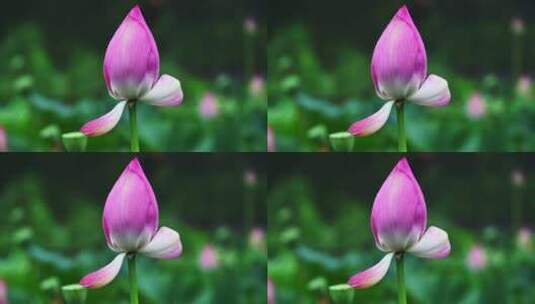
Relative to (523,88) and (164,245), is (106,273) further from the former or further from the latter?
(523,88)

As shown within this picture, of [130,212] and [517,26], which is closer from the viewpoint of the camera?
[130,212]

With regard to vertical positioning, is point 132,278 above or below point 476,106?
below

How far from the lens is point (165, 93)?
2.46m

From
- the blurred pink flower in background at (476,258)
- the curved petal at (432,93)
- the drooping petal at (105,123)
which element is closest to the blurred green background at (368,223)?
the blurred pink flower in background at (476,258)

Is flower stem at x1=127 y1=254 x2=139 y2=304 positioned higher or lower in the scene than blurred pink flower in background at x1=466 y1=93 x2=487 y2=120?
lower

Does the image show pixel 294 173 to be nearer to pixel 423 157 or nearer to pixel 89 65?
pixel 423 157

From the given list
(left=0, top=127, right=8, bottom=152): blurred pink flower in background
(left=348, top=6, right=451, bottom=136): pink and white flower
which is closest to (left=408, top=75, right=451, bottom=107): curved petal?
(left=348, top=6, right=451, bottom=136): pink and white flower

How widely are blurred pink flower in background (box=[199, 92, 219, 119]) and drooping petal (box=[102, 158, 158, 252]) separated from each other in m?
0.16

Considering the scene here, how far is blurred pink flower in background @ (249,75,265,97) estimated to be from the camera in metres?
2.50

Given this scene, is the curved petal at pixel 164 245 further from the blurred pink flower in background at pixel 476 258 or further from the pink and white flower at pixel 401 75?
the blurred pink flower in background at pixel 476 258

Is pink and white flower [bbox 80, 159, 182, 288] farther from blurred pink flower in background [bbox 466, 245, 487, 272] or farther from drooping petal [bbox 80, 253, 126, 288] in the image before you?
blurred pink flower in background [bbox 466, 245, 487, 272]

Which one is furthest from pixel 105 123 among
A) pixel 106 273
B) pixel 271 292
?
pixel 271 292

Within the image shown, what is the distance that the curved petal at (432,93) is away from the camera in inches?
97.4

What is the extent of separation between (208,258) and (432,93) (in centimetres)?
54
